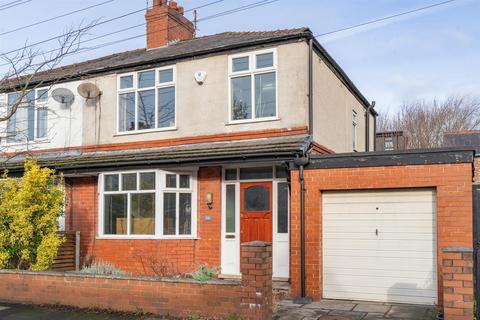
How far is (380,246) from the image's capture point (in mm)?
9633

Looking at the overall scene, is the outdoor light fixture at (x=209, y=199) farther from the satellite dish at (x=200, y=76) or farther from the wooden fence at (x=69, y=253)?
the wooden fence at (x=69, y=253)

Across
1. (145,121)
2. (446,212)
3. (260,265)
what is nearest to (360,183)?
(446,212)

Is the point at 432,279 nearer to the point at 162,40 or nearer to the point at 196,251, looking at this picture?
the point at 196,251

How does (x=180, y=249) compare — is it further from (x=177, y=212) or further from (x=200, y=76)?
(x=200, y=76)

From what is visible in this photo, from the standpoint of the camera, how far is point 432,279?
9117 mm

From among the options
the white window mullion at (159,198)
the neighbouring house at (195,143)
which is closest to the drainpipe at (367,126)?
the neighbouring house at (195,143)

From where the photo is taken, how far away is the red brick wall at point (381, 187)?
8.79m

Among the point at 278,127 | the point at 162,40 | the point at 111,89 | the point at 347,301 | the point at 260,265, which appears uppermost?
the point at 162,40

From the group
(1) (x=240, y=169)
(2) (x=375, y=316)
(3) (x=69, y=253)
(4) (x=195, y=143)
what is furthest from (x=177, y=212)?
(2) (x=375, y=316)

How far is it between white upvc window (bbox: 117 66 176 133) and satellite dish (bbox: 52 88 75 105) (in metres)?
1.51

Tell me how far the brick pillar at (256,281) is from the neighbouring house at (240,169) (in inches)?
94.0

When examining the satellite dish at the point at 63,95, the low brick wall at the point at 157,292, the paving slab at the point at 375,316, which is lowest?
the paving slab at the point at 375,316

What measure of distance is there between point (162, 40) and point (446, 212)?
31.4ft

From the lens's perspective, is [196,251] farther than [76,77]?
No
